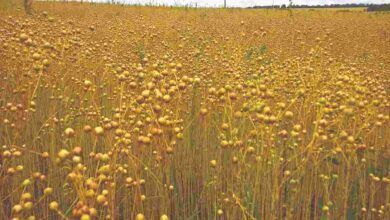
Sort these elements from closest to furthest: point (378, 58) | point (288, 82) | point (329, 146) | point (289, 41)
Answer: point (329, 146)
point (288, 82)
point (378, 58)
point (289, 41)

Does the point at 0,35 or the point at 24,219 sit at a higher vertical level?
the point at 0,35

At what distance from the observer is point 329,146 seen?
2.71 meters

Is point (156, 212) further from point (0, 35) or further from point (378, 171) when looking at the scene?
point (0, 35)

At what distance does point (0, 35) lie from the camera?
3258 mm

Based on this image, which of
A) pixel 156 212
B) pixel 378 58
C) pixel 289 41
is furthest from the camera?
pixel 289 41

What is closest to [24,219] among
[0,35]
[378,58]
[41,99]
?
[41,99]

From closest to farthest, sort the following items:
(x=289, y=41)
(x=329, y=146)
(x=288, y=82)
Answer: (x=329, y=146)
(x=288, y=82)
(x=289, y=41)

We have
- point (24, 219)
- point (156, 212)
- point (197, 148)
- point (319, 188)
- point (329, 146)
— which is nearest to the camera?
point (24, 219)

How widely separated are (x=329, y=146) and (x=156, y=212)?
1.36 meters

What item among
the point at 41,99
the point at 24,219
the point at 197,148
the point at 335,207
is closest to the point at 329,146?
the point at 335,207

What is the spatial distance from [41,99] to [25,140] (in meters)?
0.73

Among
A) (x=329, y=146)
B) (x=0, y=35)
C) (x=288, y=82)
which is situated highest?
(x=0, y=35)

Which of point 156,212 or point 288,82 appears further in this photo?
point 288,82

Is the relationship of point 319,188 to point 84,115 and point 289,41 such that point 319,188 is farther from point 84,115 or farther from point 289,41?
point 289,41
